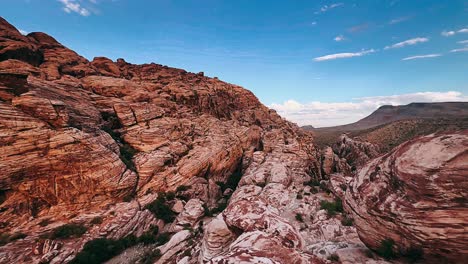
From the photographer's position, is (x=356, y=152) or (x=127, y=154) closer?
(x=127, y=154)

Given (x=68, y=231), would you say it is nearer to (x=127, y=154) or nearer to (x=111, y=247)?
(x=111, y=247)

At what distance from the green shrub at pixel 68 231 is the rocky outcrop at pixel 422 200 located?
2412 cm

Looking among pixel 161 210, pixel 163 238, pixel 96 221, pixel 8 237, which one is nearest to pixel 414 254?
pixel 163 238

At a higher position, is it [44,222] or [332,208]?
[44,222]

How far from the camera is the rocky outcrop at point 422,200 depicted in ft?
18.6

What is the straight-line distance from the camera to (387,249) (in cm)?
723

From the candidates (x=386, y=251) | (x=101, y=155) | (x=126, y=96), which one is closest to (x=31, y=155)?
(x=101, y=155)

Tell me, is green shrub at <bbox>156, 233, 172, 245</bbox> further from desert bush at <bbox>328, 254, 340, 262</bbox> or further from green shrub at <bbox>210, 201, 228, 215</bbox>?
desert bush at <bbox>328, 254, 340, 262</bbox>

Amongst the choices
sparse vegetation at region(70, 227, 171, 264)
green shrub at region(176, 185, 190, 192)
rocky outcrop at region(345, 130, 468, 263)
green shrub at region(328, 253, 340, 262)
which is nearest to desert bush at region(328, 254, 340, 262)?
green shrub at region(328, 253, 340, 262)

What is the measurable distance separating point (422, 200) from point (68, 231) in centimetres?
2678

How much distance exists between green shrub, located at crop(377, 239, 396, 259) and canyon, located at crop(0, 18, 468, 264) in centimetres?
6

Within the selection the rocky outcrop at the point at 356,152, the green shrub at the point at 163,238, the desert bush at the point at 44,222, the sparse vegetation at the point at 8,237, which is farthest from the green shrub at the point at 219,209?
the rocky outcrop at the point at 356,152

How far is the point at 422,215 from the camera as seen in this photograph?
623cm

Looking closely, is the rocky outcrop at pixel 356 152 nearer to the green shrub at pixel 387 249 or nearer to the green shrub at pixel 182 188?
the green shrub at pixel 182 188
